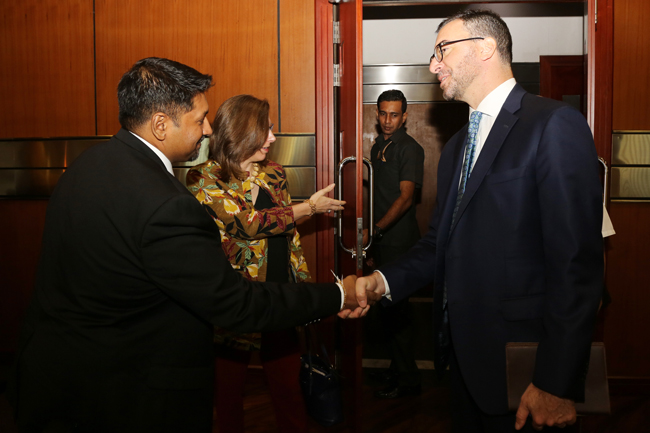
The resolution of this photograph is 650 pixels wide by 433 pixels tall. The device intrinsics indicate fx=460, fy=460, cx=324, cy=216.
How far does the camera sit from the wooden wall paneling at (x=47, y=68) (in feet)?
10.6

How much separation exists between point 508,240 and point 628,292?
2388 mm

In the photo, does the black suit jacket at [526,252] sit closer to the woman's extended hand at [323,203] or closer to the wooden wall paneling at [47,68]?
the woman's extended hand at [323,203]

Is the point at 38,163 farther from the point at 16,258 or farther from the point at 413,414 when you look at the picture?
the point at 413,414

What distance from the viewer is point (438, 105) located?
5.08 metres

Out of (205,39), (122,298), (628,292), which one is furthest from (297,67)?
(628,292)

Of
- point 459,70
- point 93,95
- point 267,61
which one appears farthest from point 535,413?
point 93,95

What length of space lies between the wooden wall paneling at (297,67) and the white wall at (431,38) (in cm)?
197

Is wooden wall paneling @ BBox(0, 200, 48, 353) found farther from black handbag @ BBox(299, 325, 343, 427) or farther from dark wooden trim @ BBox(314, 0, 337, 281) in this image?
black handbag @ BBox(299, 325, 343, 427)

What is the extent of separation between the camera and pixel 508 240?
1.27 metres

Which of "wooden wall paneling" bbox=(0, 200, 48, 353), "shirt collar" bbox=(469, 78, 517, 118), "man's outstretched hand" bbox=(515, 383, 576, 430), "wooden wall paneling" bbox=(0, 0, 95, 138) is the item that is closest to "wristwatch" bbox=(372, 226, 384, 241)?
"shirt collar" bbox=(469, 78, 517, 118)

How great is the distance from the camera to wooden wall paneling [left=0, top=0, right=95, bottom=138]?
10.6 feet

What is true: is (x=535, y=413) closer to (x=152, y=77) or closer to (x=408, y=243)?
(x=152, y=77)

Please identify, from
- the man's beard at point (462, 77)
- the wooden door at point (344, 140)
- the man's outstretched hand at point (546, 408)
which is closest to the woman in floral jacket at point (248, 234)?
the wooden door at point (344, 140)

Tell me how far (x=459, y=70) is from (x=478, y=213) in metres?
0.51
